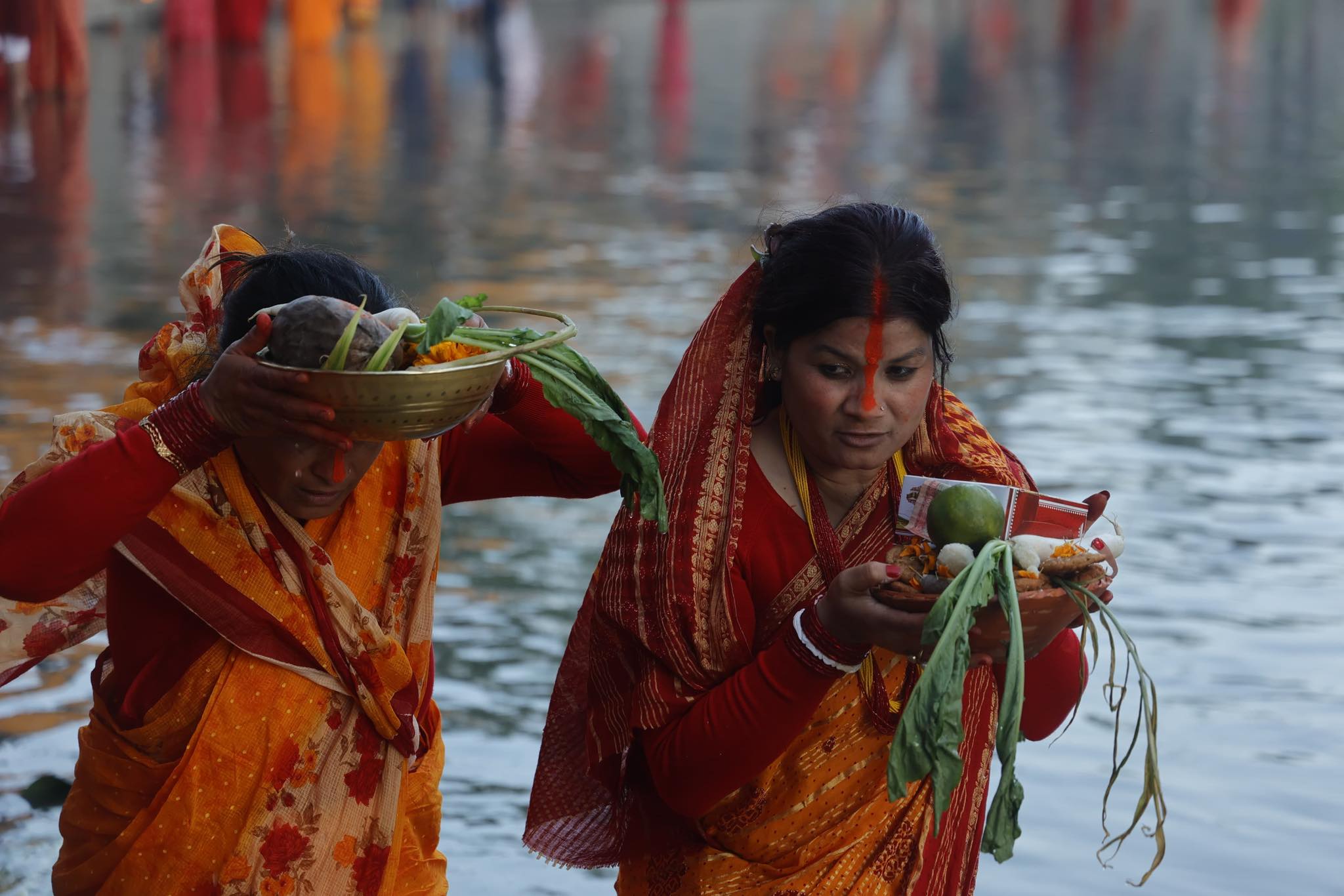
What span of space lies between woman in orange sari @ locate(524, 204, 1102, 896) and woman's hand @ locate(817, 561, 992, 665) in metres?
0.10

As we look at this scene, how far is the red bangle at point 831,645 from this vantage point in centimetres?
245

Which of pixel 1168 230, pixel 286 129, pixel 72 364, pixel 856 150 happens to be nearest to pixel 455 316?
pixel 72 364

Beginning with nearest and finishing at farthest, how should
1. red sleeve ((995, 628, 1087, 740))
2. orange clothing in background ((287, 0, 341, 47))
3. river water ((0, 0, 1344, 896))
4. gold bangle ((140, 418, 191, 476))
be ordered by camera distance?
gold bangle ((140, 418, 191, 476))
red sleeve ((995, 628, 1087, 740))
river water ((0, 0, 1344, 896))
orange clothing in background ((287, 0, 341, 47))

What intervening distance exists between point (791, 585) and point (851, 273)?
1.65 ft

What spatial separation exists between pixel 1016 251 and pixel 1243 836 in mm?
8188

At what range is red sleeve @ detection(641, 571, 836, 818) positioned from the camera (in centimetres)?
252

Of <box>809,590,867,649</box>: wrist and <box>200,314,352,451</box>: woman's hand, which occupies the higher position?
<box>200,314,352,451</box>: woman's hand

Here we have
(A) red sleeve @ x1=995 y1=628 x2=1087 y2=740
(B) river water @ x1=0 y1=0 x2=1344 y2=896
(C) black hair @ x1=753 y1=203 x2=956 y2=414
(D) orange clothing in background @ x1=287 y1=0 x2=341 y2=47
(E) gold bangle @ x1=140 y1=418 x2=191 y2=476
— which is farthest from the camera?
(D) orange clothing in background @ x1=287 y1=0 x2=341 y2=47

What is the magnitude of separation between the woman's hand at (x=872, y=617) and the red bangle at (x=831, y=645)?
1cm

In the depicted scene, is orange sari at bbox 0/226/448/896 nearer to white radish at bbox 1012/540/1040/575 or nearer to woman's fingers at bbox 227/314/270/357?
woman's fingers at bbox 227/314/270/357

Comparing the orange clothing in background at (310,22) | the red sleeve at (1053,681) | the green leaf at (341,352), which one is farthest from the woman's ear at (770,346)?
the orange clothing in background at (310,22)

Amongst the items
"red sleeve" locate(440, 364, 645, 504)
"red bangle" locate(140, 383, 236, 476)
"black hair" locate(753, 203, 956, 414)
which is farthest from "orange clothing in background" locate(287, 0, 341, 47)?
"red bangle" locate(140, 383, 236, 476)

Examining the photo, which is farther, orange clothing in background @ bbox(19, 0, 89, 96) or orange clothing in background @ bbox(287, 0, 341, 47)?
orange clothing in background @ bbox(287, 0, 341, 47)

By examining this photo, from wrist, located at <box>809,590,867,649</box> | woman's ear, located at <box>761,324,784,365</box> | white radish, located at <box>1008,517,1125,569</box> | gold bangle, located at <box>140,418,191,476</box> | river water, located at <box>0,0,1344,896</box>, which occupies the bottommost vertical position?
river water, located at <box>0,0,1344,896</box>
